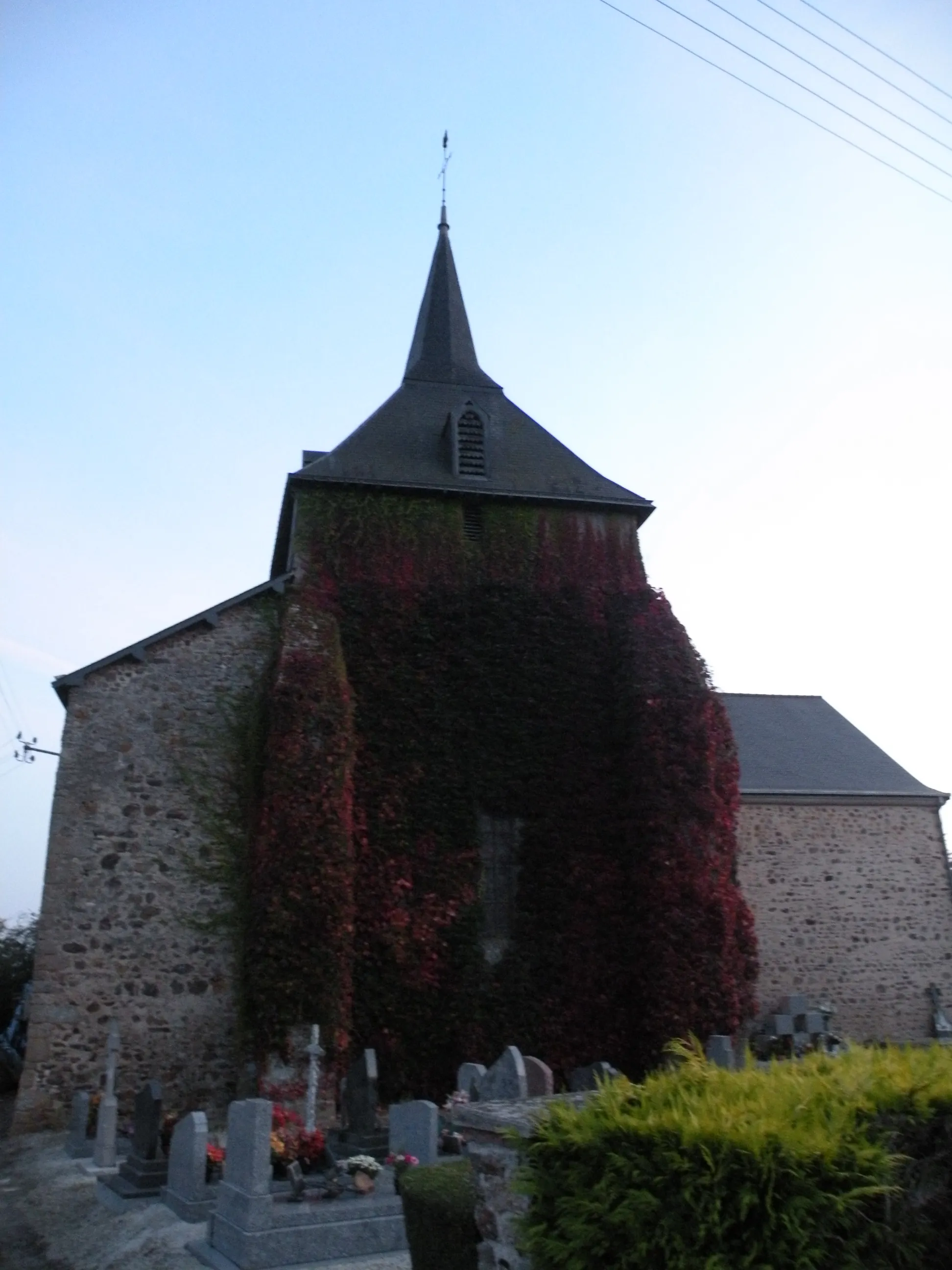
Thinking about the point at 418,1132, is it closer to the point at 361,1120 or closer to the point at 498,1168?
the point at 361,1120

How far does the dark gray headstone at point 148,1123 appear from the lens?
843cm

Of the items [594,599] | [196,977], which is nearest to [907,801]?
[594,599]

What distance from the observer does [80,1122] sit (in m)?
10.4

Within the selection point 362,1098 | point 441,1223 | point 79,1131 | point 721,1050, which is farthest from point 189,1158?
point 721,1050

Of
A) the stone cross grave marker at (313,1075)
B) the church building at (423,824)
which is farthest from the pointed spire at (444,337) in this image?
the stone cross grave marker at (313,1075)

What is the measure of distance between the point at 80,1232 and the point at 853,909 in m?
13.4

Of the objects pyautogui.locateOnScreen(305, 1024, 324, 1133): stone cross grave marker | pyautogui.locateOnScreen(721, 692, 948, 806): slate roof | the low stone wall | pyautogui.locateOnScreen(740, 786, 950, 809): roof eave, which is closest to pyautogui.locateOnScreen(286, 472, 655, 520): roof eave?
pyautogui.locateOnScreen(721, 692, 948, 806): slate roof

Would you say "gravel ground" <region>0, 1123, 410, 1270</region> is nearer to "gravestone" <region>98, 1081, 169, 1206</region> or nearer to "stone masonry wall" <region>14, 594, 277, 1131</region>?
"gravestone" <region>98, 1081, 169, 1206</region>

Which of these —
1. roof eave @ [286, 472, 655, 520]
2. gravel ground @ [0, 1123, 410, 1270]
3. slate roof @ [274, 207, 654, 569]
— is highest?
slate roof @ [274, 207, 654, 569]

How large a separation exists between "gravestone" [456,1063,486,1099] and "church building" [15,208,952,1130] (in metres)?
1.95

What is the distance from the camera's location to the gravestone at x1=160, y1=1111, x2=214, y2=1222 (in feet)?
24.4

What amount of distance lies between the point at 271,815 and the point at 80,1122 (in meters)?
3.83

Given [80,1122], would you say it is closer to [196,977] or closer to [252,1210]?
[196,977]

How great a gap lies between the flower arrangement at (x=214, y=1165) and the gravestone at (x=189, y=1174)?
15 centimetres
